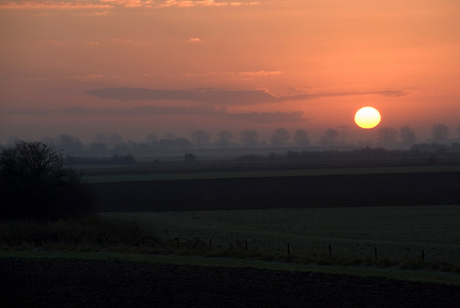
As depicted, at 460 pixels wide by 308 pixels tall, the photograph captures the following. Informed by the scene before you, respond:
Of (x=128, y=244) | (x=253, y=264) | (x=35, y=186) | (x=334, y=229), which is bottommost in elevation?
(x=334, y=229)

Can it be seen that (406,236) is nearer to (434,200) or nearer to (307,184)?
(434,200)

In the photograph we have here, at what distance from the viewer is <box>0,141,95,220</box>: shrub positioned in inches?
1141

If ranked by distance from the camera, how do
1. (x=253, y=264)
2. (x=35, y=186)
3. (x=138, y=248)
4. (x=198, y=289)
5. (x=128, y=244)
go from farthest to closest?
1. (x=35, y=186)
2. (x=128, y=244)
3. (x=138, y=248)
4. (x=253, y=264)
5. (x=198, y=289)

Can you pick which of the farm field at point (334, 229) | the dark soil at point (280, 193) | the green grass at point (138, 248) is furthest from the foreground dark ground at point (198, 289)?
the dark soil at point (280, 193)

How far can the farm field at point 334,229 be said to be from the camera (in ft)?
72.4

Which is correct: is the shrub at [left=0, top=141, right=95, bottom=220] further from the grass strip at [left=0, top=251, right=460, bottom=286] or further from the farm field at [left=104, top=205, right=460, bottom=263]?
the grass strip at [left=0, top=251, right=460, bottom=286]

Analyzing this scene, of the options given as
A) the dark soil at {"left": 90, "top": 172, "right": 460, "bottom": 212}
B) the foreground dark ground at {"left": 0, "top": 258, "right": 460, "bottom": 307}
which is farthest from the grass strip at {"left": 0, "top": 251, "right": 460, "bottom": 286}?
the dark soil at {"left": 90, "top": 172, "right": 460, "bottom": 212}

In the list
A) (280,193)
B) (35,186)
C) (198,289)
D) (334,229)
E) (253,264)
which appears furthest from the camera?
(280,193)

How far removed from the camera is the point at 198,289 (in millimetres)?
13977

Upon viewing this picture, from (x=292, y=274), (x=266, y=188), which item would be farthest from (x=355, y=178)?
(x=292, y=274)

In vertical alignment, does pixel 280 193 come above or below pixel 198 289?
below

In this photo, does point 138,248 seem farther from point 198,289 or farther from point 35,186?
point 35,186

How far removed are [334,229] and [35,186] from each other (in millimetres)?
19731

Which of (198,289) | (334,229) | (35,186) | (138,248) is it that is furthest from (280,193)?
(198,289)
